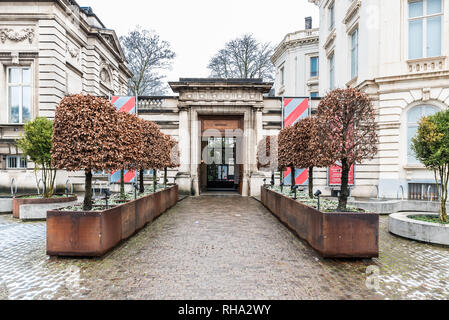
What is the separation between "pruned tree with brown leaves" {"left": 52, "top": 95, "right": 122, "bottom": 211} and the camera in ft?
18.7

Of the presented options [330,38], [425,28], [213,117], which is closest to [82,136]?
[213,117]

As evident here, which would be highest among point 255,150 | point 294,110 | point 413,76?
point 413,76

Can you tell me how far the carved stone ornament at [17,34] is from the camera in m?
15.7

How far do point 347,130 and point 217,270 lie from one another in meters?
4.11

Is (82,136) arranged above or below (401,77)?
below

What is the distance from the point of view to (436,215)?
25.1 ft

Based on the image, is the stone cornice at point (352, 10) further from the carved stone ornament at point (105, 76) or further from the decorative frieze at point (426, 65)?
the carved stone ornament at point (105, 76)

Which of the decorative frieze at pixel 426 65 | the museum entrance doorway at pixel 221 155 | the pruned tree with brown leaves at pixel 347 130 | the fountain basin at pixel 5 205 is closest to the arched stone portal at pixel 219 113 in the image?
the museum entrance doorway at pixel 221 155

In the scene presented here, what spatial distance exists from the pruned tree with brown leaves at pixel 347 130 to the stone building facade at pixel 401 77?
28.6 feet

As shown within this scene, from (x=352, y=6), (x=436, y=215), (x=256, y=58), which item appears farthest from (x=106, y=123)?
(x=256, y=58)

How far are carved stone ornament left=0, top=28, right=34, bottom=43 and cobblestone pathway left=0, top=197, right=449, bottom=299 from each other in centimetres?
1400

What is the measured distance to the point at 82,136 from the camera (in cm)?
578

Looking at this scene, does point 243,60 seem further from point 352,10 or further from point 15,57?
point 15,57

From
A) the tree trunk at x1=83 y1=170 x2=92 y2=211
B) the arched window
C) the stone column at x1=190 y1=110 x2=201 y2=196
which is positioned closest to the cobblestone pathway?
the tree trunk at x1=83 y1=170 x2=92 y2=211
